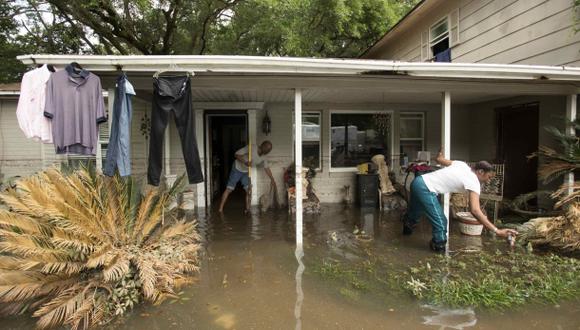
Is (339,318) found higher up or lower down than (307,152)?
lower down

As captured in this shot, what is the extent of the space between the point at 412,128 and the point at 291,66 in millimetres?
5567

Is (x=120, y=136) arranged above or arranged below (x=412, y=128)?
below

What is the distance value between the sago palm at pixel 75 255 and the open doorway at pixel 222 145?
4369 mm

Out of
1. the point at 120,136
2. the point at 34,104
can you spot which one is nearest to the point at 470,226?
the point at 120,136

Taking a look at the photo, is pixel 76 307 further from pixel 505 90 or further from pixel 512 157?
pixel 512 157

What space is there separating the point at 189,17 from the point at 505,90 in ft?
38.1

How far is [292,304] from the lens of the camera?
3.34 metres

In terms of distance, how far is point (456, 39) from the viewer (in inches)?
328

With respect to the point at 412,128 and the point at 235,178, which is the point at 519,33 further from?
the point at 235,178

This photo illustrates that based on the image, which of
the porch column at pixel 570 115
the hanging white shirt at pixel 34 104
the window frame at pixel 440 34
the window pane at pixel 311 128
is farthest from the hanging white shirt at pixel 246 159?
the window frame at pixel 440 34

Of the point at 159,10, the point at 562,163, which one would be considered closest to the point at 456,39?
the point at 562,163

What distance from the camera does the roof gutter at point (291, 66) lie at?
406 centimetres

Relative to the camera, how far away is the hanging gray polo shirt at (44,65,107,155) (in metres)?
3.77

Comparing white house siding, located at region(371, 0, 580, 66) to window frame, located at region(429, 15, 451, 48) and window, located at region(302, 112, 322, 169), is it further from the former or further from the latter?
window, located at region(302, 112, 322, 169)
